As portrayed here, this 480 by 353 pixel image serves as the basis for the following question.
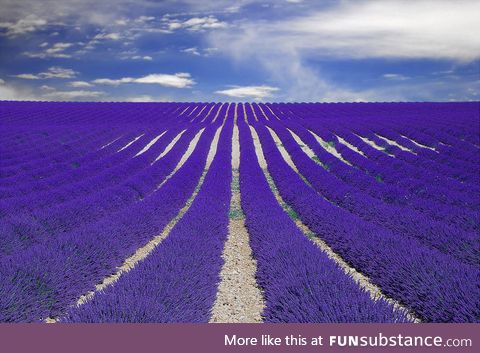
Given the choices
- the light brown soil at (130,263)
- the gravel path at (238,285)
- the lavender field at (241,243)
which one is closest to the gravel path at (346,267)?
the lavender field at (241,243)

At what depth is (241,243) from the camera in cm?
777

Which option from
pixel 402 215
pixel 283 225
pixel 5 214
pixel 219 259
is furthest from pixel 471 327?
pixel 5 214

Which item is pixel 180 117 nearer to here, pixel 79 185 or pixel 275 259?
pixel 79 185

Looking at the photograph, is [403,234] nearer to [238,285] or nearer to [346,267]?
[346,267]

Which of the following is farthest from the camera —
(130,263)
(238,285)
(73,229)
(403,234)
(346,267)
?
(73,229)

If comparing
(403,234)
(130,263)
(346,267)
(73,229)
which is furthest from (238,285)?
(73,229)

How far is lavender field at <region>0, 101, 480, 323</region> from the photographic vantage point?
14.3 ft

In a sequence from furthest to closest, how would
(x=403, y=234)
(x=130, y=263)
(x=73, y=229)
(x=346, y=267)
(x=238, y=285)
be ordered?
(x=73, y=229) < (x=403, y=234) < (x=130, y=263) < (x=346, y=267) < (x=238, y=285)

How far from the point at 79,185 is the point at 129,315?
26.2 feet

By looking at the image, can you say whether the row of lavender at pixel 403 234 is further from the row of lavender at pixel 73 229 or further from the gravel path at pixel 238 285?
the row of lavender at pixel 73 229

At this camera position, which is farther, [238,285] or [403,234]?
[403,234]

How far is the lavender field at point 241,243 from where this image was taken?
4367mm

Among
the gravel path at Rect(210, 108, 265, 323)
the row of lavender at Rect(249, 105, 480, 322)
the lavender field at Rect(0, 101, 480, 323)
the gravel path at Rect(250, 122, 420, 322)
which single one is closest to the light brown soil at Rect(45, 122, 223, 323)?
the lavender field at Rect(0, 101, 480, 323)

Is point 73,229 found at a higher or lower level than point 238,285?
higher
